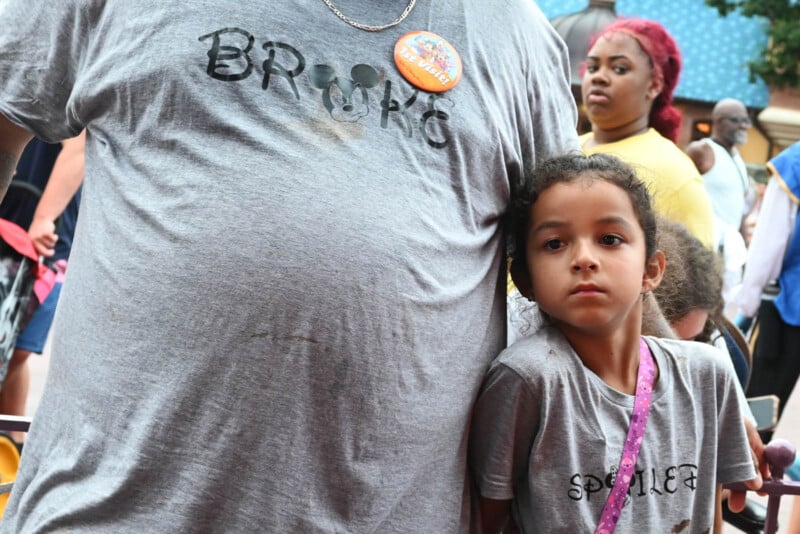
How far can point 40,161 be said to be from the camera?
450cm

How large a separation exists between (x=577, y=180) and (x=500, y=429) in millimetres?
473

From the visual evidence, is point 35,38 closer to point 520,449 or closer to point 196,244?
point 196,244

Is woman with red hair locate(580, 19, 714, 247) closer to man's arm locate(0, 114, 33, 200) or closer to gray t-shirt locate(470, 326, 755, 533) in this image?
gray t-shirt locate(470, 326, 755, 533)

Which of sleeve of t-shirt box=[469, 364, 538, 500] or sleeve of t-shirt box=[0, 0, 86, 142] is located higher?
sleeve of t-shirt box=[0, 0, 86, 142]

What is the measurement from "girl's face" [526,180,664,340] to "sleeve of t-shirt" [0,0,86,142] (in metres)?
0.84

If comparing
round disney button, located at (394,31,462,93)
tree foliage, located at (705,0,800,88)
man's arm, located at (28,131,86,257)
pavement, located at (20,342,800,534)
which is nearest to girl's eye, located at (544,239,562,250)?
round disney button, located at (394,31,462,93)

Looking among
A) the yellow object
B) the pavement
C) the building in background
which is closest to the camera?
the yellow object

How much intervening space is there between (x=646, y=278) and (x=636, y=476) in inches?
15.2

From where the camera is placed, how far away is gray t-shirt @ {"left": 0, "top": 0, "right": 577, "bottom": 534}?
1646 mm

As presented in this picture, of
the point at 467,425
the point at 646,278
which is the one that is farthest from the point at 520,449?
the point at 646,278

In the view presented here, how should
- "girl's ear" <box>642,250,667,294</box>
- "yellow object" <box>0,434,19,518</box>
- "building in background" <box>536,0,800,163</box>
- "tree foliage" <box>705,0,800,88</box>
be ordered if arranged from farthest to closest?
"tree foliage" <box>705,0,800,88</box> → "building in background" <box>536,0,800,163</box> → "yellow object" <box>0,434,19,518</box> → "girl's ear" <box>642,250,667,294</box>

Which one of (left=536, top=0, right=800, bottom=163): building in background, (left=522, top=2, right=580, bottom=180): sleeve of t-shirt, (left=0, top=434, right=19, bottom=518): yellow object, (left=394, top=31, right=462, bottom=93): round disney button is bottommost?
(left=536, top=0, right=800, bottom=163): building in background

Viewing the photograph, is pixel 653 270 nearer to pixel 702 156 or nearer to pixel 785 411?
pixel 702 156

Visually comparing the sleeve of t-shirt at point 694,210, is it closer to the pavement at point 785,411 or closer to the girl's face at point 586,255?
the girl's face at point 586,255
